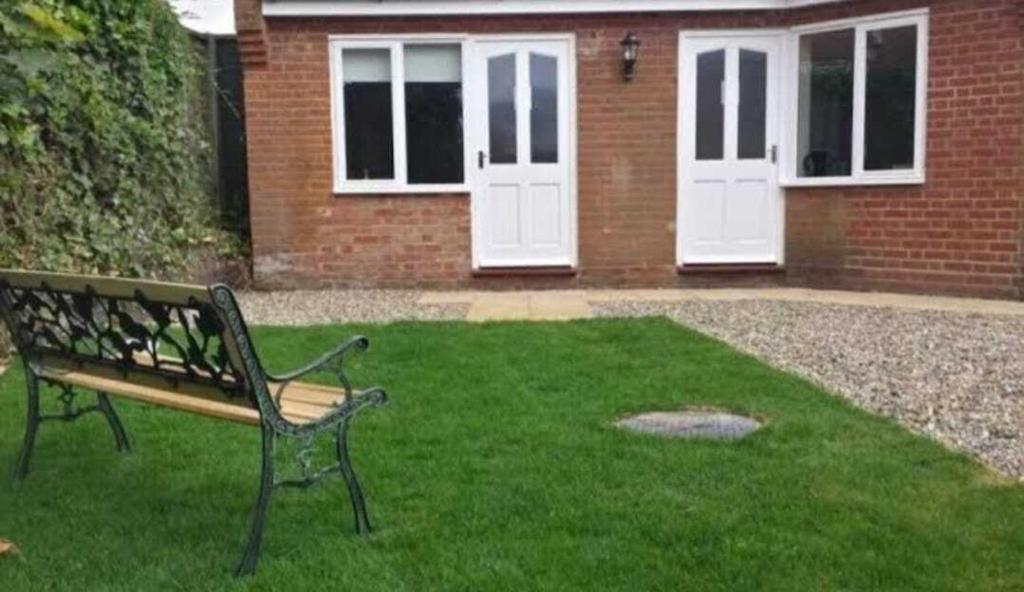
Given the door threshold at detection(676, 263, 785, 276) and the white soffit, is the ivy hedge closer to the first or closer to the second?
the white soffit

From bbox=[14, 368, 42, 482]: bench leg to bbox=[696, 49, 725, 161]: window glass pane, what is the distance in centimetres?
766

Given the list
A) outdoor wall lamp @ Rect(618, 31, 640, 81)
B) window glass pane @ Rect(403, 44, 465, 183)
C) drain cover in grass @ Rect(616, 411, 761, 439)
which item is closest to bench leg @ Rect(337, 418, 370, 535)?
drain cover in grass @ Rect(616, 411, 761, 439)

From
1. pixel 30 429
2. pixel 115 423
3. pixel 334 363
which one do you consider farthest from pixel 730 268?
pixel 30 429

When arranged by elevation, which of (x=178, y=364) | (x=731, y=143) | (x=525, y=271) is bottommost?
(x=525, y=271)

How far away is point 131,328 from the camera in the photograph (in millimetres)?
3629

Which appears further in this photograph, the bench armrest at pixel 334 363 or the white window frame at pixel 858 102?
the white window frame at pixel 858 102

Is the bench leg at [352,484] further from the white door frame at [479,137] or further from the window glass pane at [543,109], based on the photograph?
the window glass pane at [543,109]

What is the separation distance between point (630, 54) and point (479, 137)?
1.79 meters

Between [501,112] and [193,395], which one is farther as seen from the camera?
[501,112]

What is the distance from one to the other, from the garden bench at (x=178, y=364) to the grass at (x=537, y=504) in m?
0.24

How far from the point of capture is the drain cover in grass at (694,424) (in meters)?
4.75

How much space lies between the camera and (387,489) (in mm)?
3955

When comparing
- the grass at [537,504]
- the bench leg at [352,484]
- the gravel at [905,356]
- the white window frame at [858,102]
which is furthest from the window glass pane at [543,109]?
the bench leg at [352,484]

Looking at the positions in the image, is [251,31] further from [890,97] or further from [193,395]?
[193,395]
